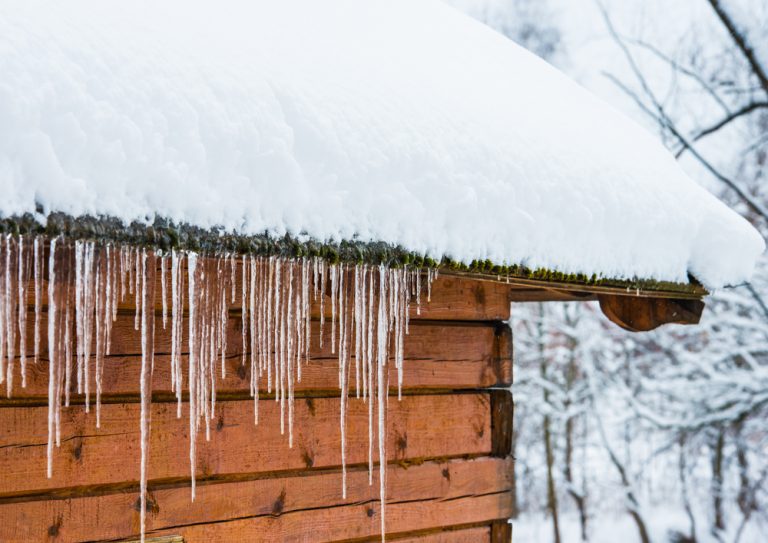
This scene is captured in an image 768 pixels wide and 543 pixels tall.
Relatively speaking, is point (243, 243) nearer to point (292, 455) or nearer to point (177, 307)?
point (177, 307)

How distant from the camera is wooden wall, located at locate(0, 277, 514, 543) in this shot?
2.04 m

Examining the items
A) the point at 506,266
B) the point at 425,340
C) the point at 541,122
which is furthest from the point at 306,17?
the point at 425,340

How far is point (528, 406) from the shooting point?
469 inches

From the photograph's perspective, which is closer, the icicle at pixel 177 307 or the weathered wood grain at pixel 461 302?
the icicle at pixel 177 307

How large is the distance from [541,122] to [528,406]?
393 inches

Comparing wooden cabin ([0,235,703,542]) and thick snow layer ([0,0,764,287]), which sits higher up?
thick snow layer ([0,0,764,287])

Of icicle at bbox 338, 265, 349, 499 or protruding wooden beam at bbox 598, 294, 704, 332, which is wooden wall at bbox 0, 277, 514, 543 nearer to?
icicle at bbox 338, 265, 349, 499

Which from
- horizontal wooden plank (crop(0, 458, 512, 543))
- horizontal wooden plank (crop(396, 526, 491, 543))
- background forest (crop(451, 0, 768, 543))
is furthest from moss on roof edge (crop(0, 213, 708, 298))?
background forest (crop(451, 0, 768, 543))

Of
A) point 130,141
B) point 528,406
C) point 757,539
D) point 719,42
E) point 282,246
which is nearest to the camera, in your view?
point 130,141

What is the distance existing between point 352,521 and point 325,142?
1587 millimetres

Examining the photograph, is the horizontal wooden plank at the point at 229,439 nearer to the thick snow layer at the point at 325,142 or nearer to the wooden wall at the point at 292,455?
the wooden wall at the point at 292,455

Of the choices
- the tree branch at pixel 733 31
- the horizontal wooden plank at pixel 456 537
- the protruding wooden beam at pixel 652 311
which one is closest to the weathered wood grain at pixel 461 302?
the protruding wooden beam at pixel 652 311

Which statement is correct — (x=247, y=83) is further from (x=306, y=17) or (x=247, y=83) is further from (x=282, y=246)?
(x=306, y=17)

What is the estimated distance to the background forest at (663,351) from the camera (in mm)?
7738
